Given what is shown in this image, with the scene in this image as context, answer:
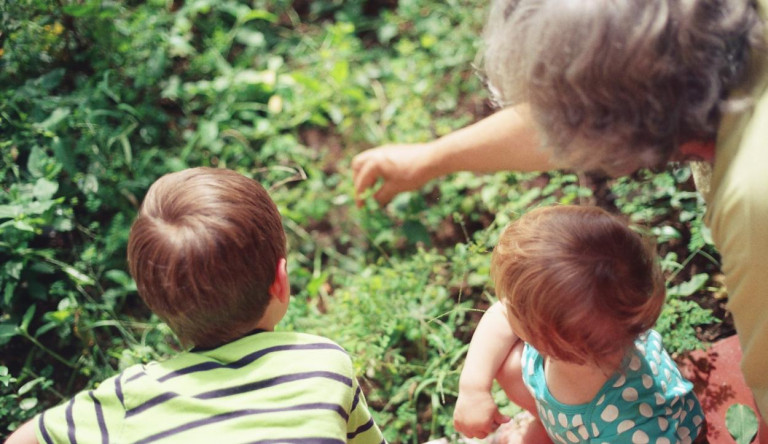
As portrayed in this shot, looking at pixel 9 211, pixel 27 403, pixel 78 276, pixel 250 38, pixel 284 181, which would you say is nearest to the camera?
pixel 27 403

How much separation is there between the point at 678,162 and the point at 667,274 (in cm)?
70

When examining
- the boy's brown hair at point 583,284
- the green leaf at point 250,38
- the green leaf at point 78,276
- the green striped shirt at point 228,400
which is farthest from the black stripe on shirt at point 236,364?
the green leaf at point 250,38

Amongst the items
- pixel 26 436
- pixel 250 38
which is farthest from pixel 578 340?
pixel 250 38

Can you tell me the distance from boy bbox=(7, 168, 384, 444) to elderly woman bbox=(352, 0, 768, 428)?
1.85 feet

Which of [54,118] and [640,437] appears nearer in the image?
[640,437]

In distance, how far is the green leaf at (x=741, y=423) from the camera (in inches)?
57.7

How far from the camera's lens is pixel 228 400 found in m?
1.14

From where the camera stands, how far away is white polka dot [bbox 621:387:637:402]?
1.30 meters

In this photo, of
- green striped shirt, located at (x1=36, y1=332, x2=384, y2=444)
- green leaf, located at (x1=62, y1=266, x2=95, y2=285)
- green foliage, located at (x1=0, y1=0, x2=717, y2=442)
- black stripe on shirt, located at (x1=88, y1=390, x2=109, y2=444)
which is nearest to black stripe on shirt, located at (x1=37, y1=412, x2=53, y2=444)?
green striped shirt, located at (x1=36, y1=332, x2=384, y2=444)

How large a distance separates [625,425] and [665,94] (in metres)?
0.66

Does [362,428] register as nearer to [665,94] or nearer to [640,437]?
[640,437]

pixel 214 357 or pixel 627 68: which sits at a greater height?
pixel 627 68

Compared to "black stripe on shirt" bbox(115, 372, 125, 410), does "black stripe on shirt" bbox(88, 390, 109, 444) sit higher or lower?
lower

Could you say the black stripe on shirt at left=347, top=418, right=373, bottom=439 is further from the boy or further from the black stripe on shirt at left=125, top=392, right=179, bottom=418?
the black stripe on shirt at left=125, top=392, right=179, bottom=418
